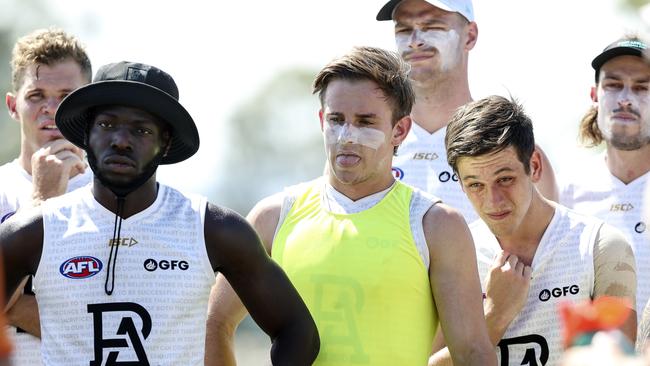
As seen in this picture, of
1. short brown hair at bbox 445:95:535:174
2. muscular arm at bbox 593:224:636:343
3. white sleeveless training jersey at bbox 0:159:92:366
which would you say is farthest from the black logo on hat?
muscular arm at bbox 593:224:636:343

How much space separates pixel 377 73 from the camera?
577 centimetres

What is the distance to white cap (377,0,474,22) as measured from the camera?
7.62 m

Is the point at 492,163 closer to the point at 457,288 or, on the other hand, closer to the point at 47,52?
the point at 457,288

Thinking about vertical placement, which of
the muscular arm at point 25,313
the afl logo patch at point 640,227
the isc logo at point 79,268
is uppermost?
the isc logo at point 79,268

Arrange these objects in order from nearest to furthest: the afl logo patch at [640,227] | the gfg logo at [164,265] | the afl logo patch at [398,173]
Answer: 1. the gfg logo at [164,265]
2. the afl logo patch at [398,173]
3. the afl logo patch at [640,227]

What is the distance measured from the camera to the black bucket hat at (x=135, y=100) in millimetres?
5234

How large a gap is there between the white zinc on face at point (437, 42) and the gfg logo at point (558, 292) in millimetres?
2014

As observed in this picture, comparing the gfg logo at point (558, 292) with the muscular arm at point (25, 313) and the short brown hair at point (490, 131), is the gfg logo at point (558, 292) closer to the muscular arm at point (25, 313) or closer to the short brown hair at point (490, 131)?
the short brown hair at point (490, 131)

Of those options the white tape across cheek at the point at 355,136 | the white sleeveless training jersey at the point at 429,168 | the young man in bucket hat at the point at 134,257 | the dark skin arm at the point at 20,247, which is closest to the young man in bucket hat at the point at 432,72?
the white sleeveless training jersey at the point at 429,168

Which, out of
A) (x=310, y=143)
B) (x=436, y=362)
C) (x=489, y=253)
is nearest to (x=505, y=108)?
(x=489, y=253)

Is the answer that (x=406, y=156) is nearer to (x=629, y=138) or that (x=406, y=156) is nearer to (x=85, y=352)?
(x=629, y=138)

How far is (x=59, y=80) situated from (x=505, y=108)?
7.87ft

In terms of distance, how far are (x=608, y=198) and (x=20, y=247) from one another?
3643 millimetres

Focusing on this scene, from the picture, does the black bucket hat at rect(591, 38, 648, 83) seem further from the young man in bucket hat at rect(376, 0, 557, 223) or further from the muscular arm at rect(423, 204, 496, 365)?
the muscular arm at rect(423, 204, 496, 365)
